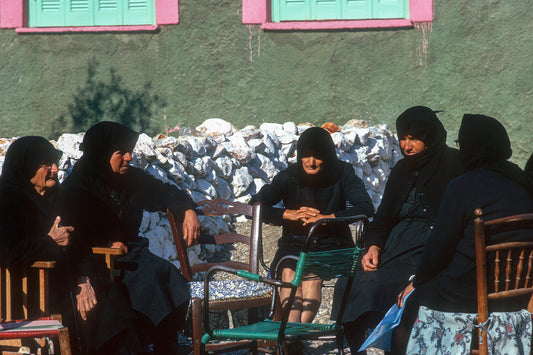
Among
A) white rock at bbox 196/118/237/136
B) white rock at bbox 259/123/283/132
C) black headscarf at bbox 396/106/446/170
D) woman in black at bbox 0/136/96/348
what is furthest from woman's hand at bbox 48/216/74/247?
white rock at bbox 259/123/283/132

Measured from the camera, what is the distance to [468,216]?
330 cm

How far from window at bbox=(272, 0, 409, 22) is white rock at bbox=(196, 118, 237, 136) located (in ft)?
5.50

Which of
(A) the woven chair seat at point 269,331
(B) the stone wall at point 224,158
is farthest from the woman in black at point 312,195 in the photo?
(B) the stone wall at point 224,158

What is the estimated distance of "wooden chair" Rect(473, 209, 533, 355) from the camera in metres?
3.08

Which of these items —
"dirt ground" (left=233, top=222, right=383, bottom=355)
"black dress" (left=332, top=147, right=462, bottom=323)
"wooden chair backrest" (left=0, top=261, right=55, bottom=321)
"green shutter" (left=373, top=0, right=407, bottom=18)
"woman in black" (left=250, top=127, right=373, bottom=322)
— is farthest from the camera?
"green shutter" (left=373, top=0, right=407, bottom=18)

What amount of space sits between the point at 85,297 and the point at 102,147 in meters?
1.02

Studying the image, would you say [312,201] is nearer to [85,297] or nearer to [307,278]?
[307,278]

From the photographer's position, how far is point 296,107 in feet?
32.3

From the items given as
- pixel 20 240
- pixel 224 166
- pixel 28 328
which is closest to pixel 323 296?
pixel 224 166

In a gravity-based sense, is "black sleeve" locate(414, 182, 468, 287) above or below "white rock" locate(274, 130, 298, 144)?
below

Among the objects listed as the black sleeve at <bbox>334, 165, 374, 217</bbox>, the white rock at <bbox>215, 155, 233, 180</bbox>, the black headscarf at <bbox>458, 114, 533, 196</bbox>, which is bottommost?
the black sleeve at <bbox>334, 165, 374, 217</bbox>

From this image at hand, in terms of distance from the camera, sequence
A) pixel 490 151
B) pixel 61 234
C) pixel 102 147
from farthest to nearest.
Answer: pixel 102 147 → pixel 61 234 → pixel 490 151

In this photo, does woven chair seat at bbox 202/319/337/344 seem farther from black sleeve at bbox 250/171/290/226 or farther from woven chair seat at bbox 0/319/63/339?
black sleeve at bbox 250/171/290/226

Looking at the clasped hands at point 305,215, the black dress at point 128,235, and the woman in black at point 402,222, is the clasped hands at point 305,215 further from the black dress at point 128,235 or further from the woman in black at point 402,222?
the black dress at point 128,235
